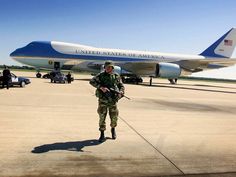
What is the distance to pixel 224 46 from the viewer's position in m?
46.5

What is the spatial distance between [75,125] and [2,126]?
6.50 feet

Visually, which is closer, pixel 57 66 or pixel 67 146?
pixel 67 146

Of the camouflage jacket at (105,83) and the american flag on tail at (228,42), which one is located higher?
the american flag on tail at (228,42)

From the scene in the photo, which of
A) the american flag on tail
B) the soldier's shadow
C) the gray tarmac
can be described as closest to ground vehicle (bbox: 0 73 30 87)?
the gray tarmac

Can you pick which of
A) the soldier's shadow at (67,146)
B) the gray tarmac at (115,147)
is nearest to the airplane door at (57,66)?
the gray tarmac at (115,147)

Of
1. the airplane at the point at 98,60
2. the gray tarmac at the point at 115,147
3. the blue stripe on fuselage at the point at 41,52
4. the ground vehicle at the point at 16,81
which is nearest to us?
the gray tarmac at the point at 115,147

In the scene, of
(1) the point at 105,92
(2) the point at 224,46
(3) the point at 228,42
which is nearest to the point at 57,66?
(2) the point at 224,46

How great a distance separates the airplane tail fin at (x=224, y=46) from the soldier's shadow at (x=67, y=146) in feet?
140

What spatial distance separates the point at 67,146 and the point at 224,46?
43900 millimetres

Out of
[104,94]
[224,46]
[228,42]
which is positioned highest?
[228,42]

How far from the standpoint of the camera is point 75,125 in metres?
9.05

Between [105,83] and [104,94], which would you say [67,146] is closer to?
[104,94]

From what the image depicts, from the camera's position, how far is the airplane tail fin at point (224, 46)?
1823 inches

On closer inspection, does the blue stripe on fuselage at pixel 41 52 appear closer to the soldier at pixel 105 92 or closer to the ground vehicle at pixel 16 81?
the ground vehicle at pixel 16 81
